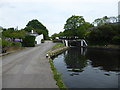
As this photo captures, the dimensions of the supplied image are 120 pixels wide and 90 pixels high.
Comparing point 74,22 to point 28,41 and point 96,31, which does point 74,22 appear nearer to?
point 96,31

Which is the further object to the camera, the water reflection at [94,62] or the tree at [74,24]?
the tree at [74,24]

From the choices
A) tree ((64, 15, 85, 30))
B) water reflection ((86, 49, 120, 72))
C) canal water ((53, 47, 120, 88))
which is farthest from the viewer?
tree ((64, 15, 85, 30))

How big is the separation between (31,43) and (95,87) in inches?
1413

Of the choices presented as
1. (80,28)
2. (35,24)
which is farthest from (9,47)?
(35,24)

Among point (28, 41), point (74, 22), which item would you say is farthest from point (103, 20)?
point (28, 41)

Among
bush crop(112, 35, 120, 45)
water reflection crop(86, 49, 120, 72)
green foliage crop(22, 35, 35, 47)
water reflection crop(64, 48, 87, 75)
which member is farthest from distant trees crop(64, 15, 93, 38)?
water reflection crop(86, 49, 120, 72)

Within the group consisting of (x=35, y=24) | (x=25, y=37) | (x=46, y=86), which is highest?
(x=35, y=24)

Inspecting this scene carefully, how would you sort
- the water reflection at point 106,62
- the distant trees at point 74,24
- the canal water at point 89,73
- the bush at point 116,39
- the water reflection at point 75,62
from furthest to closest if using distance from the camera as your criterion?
1. the distant trees at point 74,24
2. the bush at point 116,39
3. the water reflection at point 106,62
4. the water reflection at point 75,62
5. the canal water at point 89,73

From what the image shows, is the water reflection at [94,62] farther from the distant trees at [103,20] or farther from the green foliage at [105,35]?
the distant trees at [103,20]

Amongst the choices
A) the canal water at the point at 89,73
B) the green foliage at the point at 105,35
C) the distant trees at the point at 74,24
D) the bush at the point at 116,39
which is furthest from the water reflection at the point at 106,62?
the distant trees at the point at 74,24

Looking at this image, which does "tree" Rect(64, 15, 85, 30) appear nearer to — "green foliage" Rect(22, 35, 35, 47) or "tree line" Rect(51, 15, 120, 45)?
"tree line" Rect(51, 15, 120, 45)

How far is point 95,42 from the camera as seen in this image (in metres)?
65.1

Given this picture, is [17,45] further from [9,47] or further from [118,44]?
[118,44]

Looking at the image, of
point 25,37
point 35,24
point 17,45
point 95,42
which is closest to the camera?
point 17,45
